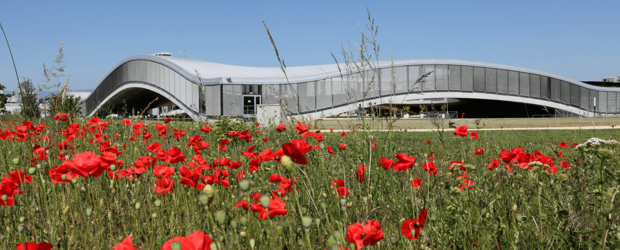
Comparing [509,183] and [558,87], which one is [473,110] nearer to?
[558,87]

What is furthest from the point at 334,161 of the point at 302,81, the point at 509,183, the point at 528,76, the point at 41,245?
the point at 528,76

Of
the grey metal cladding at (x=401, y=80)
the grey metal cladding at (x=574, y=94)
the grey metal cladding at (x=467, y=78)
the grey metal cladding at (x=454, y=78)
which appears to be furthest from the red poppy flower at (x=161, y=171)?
the grey metal cladding at (x=574, y=94)

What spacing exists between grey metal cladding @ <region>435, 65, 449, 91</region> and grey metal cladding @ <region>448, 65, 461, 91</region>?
37cm

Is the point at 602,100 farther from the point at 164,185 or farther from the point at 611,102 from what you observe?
the point at 164,185

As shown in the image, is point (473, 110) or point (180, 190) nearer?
point (180, 190)

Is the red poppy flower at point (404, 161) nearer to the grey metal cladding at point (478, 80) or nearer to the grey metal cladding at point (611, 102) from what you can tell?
the grey metal cladding at point (478, 80)

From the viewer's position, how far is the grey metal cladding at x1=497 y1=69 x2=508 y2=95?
32.6 metres

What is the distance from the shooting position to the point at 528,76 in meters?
32.6

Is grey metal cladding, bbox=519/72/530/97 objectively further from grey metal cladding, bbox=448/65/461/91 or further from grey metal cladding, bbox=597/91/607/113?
grey metal cladding, bbox=597/91/607/113

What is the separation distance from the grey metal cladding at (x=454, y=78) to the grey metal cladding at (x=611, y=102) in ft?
46.7

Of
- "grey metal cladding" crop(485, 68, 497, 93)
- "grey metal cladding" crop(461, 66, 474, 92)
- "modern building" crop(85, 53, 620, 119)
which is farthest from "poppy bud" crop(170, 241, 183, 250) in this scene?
"grey metal cladding" crop(485, 68, 497, 93)

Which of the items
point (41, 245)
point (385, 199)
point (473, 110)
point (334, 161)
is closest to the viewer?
Result: point (41, 245)

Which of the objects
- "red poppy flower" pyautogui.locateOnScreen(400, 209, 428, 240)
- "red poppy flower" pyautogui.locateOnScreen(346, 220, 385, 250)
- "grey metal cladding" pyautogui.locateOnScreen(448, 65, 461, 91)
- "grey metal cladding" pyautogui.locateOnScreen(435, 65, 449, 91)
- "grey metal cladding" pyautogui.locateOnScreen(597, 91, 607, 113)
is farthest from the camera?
"grey metal cladding" pyautogui.locateOnScreen(597, 91, 607, 113)

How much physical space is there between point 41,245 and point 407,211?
168 centimetres
